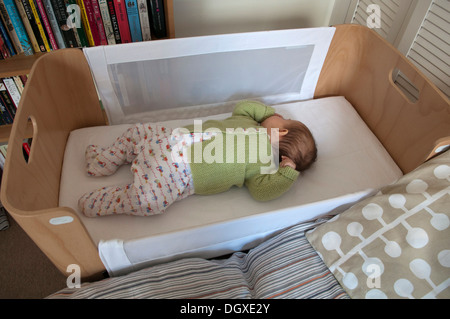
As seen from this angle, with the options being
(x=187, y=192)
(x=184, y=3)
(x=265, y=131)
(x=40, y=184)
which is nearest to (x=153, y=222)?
(x=187, y=192)

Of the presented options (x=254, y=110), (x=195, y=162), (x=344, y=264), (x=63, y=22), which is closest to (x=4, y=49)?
(x=63, y=22)

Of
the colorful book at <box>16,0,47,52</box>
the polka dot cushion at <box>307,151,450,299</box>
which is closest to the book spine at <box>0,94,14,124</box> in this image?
the colorful book at <box>16,0,47,52</box>

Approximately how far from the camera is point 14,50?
116 cm

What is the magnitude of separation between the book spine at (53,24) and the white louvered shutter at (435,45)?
4.40 ft

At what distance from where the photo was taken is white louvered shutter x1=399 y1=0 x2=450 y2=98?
1.08m

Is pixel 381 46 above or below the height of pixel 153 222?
above

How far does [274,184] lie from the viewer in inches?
40.3

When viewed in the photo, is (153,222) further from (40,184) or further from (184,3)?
(184,3)

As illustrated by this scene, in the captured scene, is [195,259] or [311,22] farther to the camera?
[311,22]

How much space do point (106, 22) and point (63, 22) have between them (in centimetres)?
15

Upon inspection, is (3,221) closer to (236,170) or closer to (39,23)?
(39,23)

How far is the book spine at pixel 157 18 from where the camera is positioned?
1167mm

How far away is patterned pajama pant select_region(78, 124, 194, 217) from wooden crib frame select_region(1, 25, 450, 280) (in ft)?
0.41

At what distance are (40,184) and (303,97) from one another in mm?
1135
